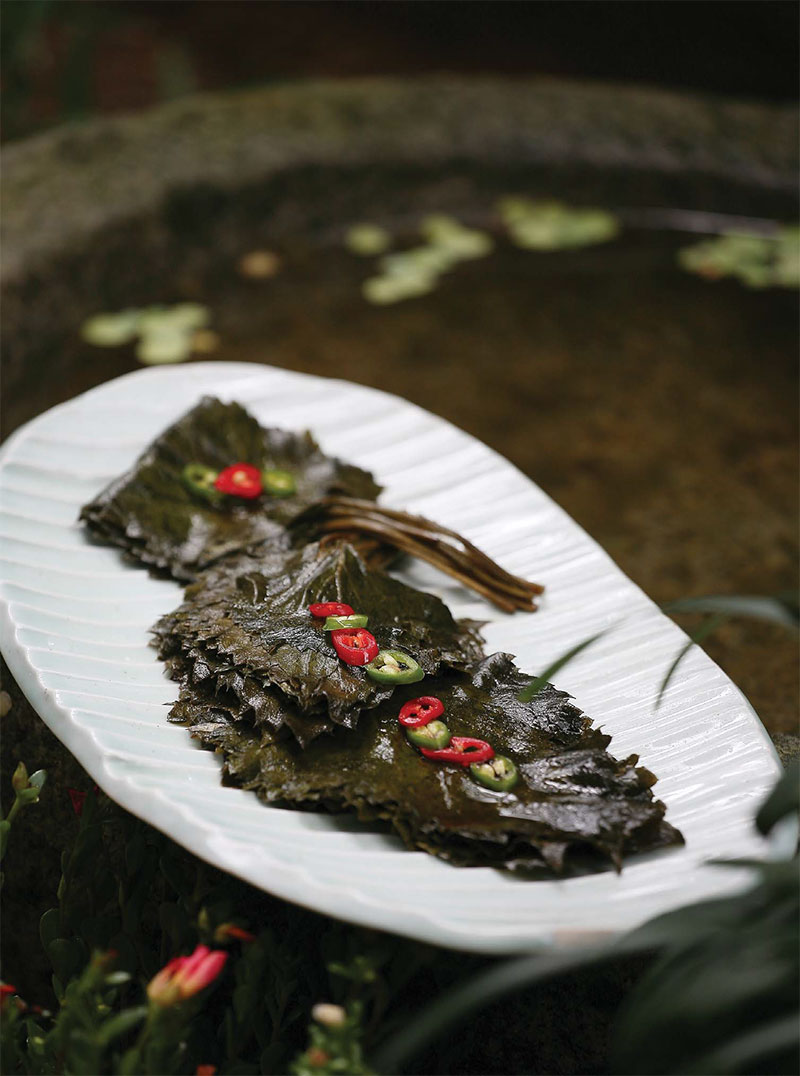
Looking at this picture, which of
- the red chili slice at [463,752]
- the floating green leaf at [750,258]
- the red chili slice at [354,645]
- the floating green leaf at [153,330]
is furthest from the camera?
the floating green leaf at [750,258]

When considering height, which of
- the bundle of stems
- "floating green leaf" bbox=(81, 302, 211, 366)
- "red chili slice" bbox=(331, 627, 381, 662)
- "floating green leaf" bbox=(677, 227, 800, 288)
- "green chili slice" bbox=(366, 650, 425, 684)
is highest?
"red chili slice" bbox=(331, 627, 381, 662)

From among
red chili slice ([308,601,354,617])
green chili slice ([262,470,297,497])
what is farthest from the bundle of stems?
red chili slice ([308,601,354,617])

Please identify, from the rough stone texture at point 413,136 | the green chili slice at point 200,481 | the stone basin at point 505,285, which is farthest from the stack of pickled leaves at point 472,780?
the rough stone texture at point 413,136

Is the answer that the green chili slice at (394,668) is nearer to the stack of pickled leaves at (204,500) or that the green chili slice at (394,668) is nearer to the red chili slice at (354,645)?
the red chili slice at (354,645)

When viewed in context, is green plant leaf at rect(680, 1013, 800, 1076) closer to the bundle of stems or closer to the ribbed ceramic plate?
the ribbed ceramic plate

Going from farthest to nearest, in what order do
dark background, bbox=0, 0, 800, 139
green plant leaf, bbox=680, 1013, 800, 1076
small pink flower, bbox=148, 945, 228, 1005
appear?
1. dark background, bbox=0, 0, 800, 139
2. small pink flower, bbox=148, 945, 228, 1005
3. green plant leaf, bbox=680, 1013, 800, 1076

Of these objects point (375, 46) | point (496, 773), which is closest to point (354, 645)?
point (496, 773)
